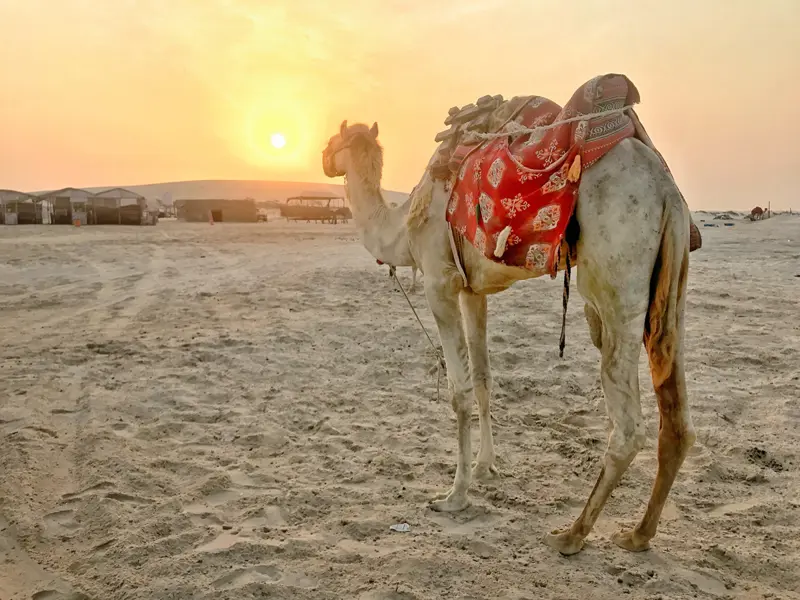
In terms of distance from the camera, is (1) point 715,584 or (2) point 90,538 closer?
(1) point 715,584

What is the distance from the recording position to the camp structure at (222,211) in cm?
4881

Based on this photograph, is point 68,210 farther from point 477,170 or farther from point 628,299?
point 628,299

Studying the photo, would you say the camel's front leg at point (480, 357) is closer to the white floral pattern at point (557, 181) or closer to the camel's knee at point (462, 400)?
the camel's knee at point (462, 400)

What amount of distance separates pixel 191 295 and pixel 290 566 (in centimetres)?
868

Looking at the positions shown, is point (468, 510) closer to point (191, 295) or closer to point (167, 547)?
point (167, 547)

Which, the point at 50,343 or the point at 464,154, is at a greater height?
the point at 464,154

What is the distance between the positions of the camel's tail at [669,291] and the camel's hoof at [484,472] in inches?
58.5

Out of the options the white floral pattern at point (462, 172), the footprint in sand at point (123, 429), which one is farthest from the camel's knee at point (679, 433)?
the footprint in sand at point (123, 429)

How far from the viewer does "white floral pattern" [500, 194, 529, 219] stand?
326 centimetres

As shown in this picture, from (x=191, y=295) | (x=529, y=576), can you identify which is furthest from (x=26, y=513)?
(x=191, y=295)

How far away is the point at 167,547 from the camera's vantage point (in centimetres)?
330

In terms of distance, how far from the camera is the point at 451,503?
3820 millimetres

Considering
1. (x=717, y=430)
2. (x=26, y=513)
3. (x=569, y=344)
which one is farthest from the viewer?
(x=569, y=344)

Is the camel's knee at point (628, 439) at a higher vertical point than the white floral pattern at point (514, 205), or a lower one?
lower
